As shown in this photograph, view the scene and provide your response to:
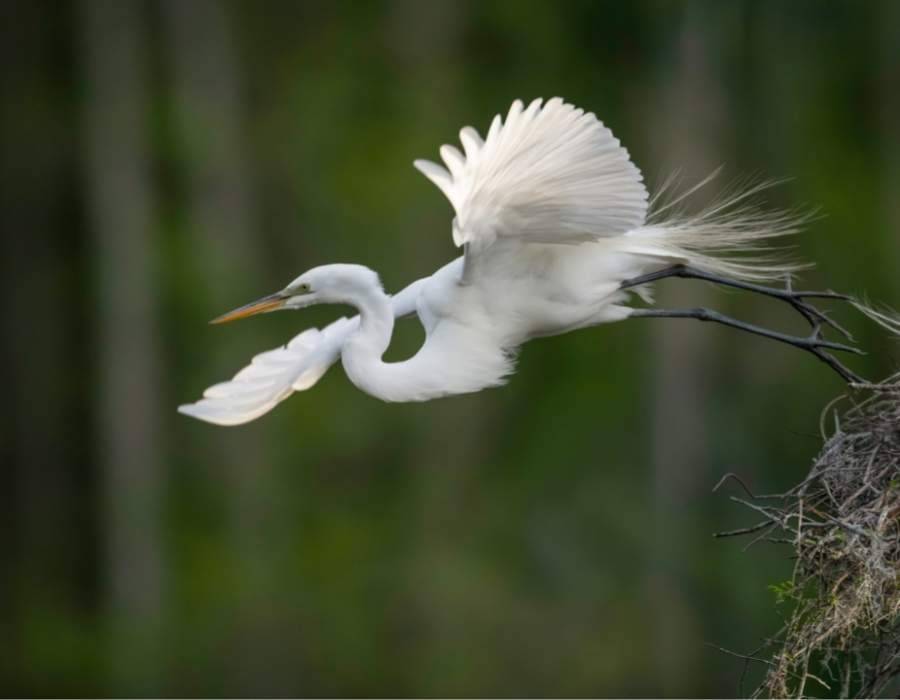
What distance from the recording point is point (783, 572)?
29.1ft

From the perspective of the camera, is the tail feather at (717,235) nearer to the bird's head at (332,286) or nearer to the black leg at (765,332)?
the black leg at (765,332)

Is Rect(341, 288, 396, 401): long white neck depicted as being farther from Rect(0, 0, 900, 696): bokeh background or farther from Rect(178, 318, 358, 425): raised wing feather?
Rect(0, 0, 900, 696): bokeh background

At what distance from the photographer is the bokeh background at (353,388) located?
8992 millimetres

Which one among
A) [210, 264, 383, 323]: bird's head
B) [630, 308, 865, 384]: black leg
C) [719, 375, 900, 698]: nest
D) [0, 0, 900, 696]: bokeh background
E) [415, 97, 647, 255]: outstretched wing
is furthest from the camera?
[0, 0, 900, 696]: bokeh background

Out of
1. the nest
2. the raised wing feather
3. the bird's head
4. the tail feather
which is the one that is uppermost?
the tail feather

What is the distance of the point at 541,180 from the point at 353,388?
253 inches

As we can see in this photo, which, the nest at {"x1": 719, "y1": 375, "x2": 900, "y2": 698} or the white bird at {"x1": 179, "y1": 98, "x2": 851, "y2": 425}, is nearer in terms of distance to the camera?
the nest at {"x1": 719, "y1": 375, "x2": 900, "y2": 698}

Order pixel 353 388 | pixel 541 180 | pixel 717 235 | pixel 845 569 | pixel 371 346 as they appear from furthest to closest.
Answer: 1. pixel 353 388
2. pixel 717 235
3. pixel 371 346
4. pixel 541 180
5. pixel 845 569

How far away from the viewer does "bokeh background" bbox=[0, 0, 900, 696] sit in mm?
8992

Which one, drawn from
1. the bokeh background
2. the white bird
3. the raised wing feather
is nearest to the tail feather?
the white bird

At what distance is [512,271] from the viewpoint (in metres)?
4.02

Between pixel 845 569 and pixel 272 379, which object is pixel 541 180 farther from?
A: pixel 845 569

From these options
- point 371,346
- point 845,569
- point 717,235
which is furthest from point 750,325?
point 845,569

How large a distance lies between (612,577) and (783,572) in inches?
36.9
